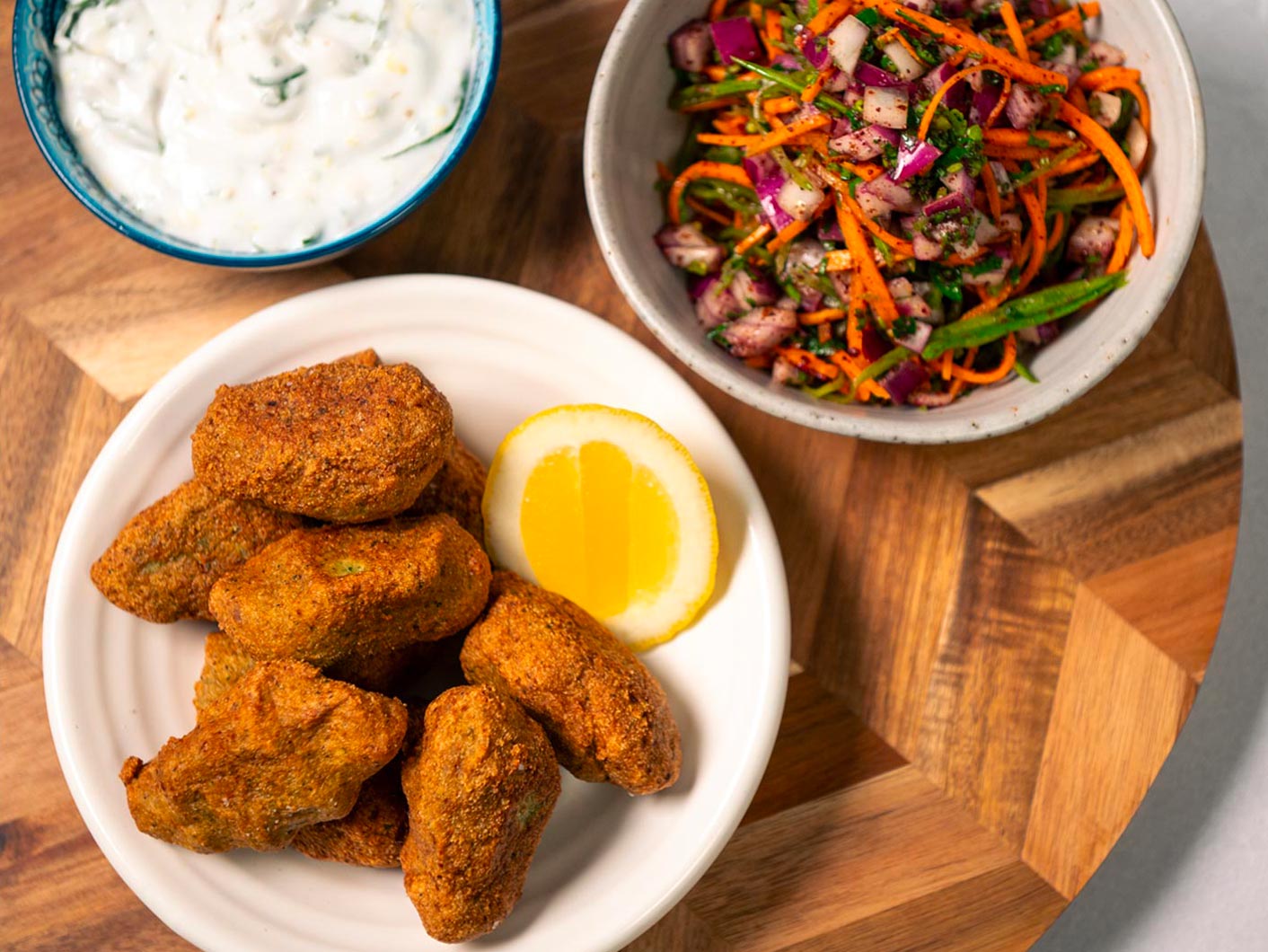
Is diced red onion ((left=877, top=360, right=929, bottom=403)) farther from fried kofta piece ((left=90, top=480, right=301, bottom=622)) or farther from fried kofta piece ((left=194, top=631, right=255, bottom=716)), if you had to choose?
fried kofta piece ((left=194, top=631, right=255, bottom=716))

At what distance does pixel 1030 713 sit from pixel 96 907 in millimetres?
1727

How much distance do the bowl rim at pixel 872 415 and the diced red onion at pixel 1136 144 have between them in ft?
0.32

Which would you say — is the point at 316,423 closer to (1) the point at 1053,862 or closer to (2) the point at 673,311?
(2) the point at 673,311

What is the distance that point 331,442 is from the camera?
1654mm

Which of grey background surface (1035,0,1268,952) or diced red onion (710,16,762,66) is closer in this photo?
diced red onion (710,16,762,66)

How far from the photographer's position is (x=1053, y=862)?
2027 mm

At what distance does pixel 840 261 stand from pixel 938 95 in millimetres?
288

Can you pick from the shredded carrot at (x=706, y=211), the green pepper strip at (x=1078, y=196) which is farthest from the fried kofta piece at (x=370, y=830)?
the green pepper strip at (x=1078, y=196)

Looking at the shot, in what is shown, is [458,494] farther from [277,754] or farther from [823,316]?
[823,316]

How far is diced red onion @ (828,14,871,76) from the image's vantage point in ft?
5.42

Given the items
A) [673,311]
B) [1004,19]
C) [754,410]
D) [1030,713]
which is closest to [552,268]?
[673,311]

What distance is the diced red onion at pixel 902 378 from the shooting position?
1851mm

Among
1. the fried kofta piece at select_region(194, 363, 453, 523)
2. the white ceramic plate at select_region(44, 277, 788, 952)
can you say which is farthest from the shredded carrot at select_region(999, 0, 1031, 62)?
the fried kofta piece at select_region(194, 363, 453, 523)

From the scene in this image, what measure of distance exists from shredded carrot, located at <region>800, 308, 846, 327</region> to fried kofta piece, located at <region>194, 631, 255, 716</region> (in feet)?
3.47
